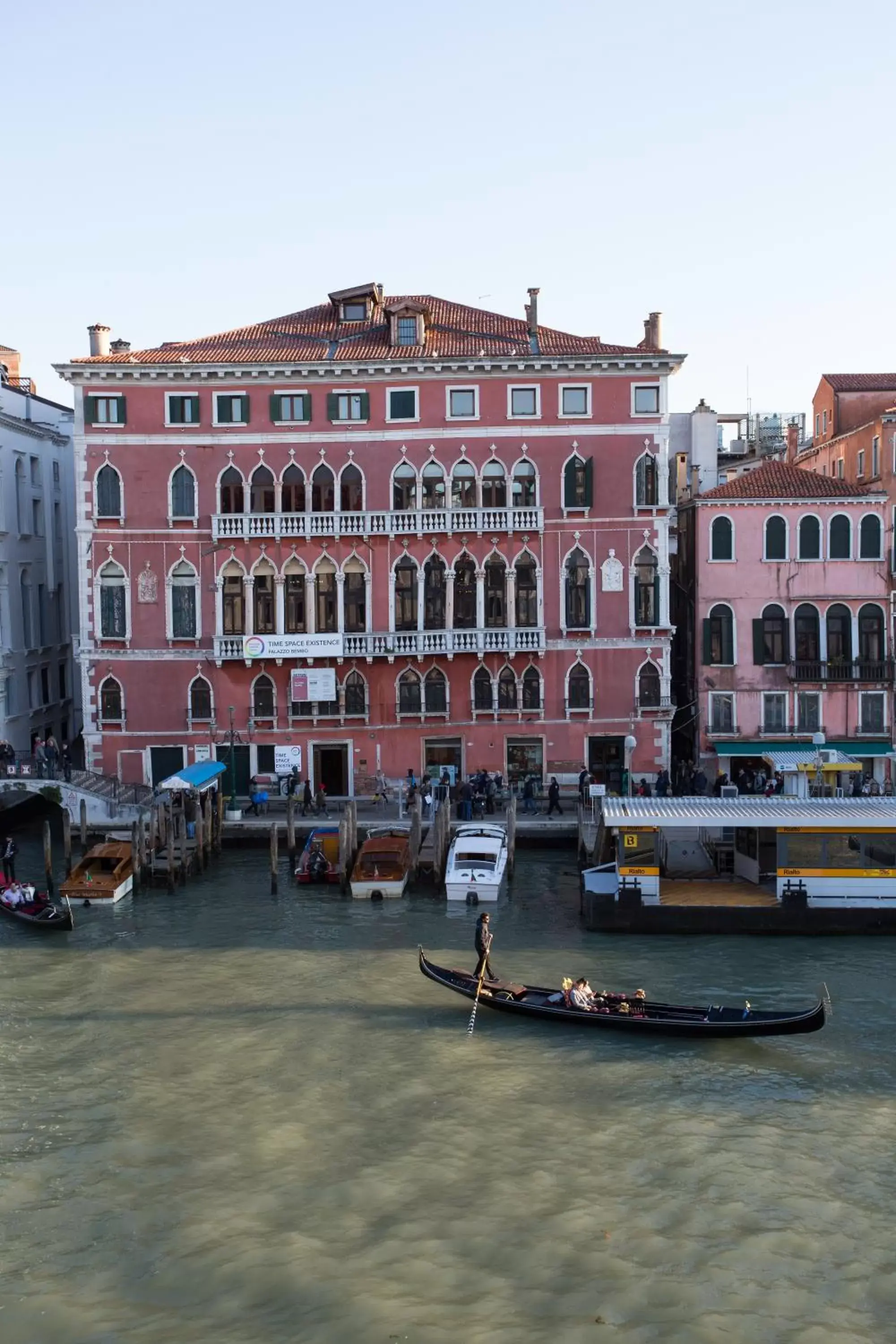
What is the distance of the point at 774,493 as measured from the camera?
3462cm

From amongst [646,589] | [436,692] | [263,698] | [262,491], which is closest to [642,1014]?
[436,692]

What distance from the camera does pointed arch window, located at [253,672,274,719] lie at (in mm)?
34250

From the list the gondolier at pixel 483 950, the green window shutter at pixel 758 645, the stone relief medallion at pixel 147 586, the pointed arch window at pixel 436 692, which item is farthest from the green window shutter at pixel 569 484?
the gondolier at pixel 483 950

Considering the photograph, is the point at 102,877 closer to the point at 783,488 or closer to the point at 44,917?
the point at 44,917


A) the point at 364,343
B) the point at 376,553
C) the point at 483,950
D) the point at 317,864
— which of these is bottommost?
the point at 317,864

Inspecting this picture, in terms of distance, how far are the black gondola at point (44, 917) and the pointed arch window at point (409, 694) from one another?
11624mm

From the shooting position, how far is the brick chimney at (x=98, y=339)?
114ft

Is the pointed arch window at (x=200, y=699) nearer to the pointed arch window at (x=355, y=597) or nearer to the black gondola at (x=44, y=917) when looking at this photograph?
the pointed arch window at (x=355, y=597)

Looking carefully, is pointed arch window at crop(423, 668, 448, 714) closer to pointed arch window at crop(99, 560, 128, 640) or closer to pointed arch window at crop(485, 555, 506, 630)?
pointed arch window at crop(485, 555, 506, 630)

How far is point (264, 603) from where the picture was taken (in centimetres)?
3422

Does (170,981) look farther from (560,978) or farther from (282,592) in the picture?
(282,592)

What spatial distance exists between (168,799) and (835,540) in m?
18.4

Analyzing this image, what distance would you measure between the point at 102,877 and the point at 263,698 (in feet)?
27.6

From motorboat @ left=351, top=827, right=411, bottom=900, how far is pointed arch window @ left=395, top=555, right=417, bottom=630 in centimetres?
744
